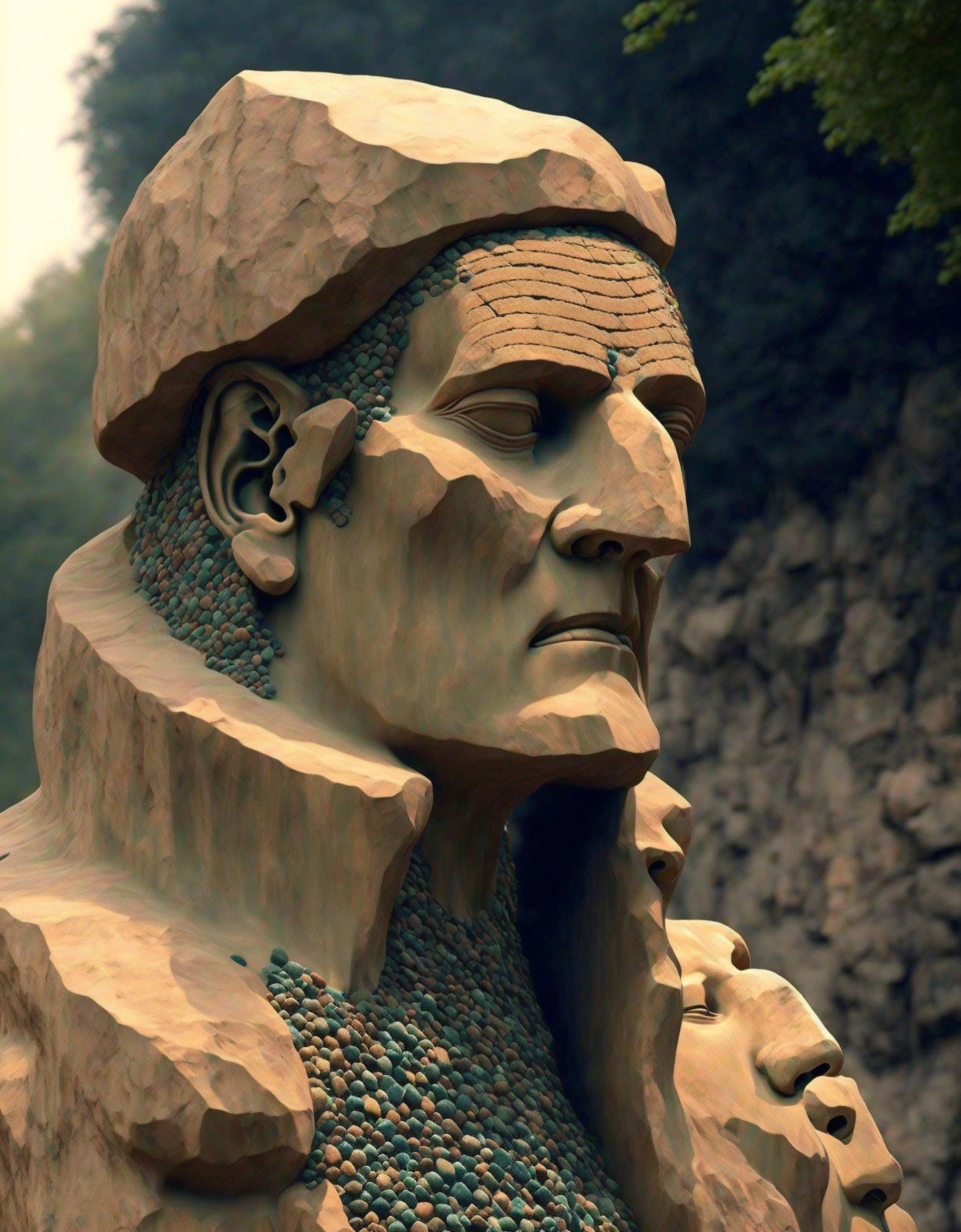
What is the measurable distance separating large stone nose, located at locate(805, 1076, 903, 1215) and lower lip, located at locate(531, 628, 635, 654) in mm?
1124

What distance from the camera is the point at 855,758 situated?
10.1 m

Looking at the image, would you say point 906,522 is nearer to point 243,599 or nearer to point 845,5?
point 845,5

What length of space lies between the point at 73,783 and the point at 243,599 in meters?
0.47

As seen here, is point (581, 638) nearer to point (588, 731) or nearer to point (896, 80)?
point (588, 731)

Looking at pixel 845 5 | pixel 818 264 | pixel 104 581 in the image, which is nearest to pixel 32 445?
pixel 818 264

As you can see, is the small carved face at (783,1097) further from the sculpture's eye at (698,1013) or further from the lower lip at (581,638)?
the lower lip at (581,638)

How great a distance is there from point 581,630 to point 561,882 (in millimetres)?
670

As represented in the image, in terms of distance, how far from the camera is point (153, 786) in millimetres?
2998

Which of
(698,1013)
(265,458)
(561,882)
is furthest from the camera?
(698,1013)

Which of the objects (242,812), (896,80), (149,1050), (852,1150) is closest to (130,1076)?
(149,1050)

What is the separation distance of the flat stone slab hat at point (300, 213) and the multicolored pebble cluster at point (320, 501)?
28 millimetres

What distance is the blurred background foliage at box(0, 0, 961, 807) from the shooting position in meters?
10.8

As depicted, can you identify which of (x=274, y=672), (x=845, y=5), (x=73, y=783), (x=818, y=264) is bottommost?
(x=73, y=783)

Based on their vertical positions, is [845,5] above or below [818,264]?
above
